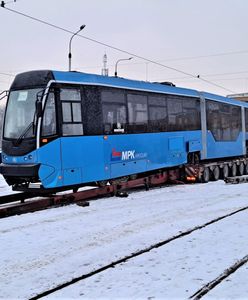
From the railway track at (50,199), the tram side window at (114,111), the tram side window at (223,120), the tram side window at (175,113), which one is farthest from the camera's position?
the tram side window at (223,120)

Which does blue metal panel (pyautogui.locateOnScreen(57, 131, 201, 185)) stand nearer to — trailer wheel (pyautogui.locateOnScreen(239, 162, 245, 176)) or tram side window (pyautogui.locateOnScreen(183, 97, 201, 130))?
tram side window (pyautogui.locateOnScreen(183, 97, 201, 130))

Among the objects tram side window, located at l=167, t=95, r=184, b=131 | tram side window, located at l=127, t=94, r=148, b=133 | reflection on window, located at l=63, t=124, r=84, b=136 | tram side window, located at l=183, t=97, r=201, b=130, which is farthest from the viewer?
tram side window, located at l=183, t=97, r=201, b=130

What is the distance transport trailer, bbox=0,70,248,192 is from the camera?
36.4 ft

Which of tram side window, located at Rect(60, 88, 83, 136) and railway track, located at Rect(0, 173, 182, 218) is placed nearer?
railway track, located at Rect(0, 173, 182, 218)

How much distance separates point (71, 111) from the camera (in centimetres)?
1173

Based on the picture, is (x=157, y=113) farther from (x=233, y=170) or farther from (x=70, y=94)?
(x=233, y=170)

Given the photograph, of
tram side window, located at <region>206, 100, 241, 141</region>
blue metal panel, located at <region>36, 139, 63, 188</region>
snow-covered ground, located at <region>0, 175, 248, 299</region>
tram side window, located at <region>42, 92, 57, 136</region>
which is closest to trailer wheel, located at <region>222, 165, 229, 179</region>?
tram side window, located at <region>206, 100, 241, 141</region>

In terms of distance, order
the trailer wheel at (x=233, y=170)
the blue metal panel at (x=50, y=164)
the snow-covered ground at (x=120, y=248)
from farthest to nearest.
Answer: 1. the trailer wheel at (x=233, y=170)
2. the blue metal panel at (x=50, y=164)
3. the snow-covered ground at (x=120, y=248)

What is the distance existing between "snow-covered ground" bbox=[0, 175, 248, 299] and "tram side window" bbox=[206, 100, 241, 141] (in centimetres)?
907

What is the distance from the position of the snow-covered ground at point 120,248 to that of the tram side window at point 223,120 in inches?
357

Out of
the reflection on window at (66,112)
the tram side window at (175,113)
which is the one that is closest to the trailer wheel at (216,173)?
the tram side window at (175,113)

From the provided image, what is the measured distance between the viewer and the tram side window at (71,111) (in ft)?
37.7

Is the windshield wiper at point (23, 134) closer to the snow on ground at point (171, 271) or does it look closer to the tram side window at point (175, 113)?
the snow on ground at point (171, 271)

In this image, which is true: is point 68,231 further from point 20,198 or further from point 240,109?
point 240,109
